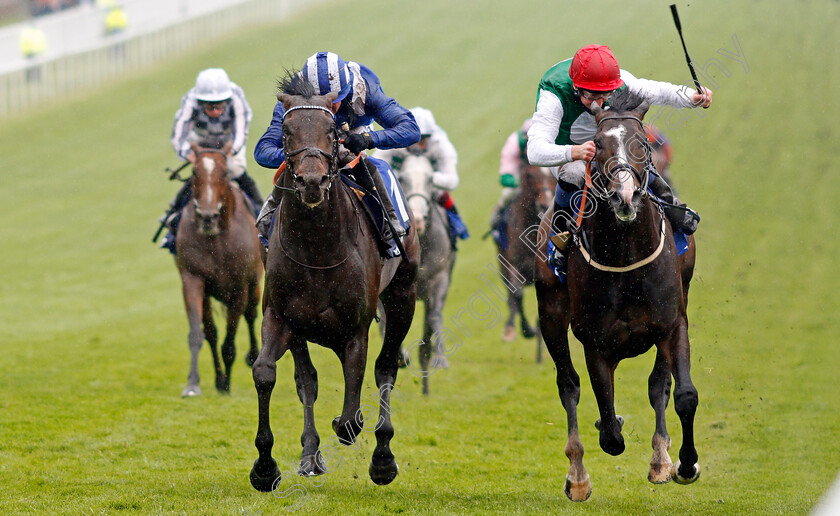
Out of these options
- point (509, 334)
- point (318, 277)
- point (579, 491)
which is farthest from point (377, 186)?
point (509, 334)

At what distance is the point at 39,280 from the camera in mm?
16344

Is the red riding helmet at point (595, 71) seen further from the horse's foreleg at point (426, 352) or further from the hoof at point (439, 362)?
the hoof at point (439, 362)

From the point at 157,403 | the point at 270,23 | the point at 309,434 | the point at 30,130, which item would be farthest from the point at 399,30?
the point at 309,434

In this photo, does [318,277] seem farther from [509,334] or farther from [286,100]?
[509,334]

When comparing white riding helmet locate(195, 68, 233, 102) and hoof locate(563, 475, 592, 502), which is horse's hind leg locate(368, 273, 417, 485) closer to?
hoof locate(563, 475, 592, 502)

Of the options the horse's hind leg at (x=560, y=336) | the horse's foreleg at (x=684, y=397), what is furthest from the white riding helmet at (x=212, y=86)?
the horse's foreleg at (x=684, y=397)

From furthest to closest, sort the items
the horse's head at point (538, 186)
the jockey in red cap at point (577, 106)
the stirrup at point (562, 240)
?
1. the horse's head at point (538, 186)
2. the stirrup at point (562, 240)
3. the jockey in red cap at point (577, 106)

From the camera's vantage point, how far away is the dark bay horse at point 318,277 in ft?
17.1

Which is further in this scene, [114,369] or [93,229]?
[93,229]

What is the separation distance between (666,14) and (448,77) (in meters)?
7.82

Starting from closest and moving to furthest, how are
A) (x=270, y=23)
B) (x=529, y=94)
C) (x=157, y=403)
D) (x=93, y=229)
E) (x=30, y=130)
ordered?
(x=157, y=403) → (x=93, y=229) → (x=30, y=130) → (x=529, y=94) → (x=270, y=23)

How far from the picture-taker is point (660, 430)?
6039mm

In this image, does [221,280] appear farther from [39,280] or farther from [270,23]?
[270,23]

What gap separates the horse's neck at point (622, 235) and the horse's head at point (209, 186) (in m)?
4.30
